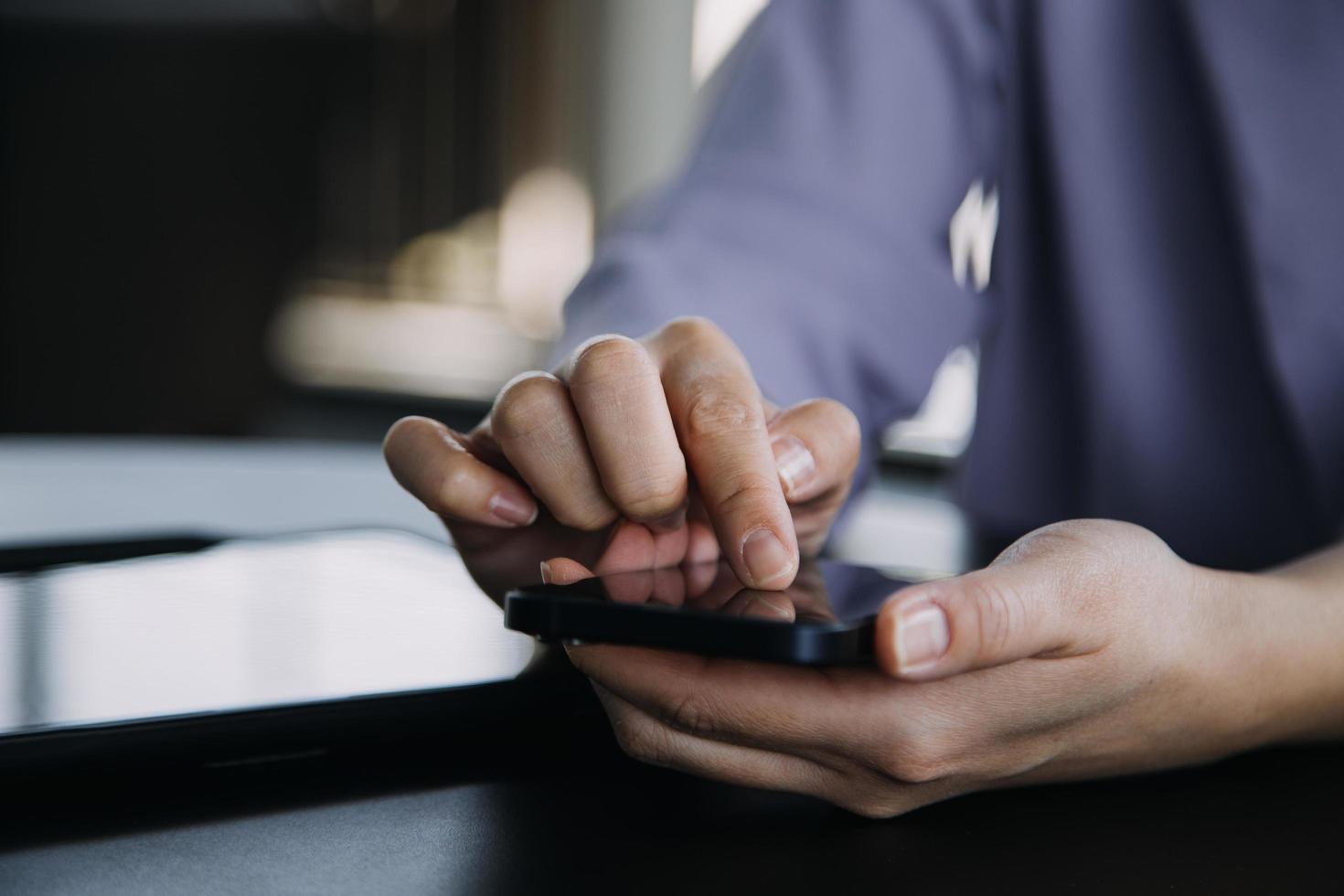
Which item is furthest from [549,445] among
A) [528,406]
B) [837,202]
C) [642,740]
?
[837,202]

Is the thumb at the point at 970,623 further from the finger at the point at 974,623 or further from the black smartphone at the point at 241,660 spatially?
the black smartphone at the point at 241,660

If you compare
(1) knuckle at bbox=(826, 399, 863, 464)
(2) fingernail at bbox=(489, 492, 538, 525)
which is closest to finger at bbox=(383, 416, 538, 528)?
(2) fingernail at bbox=(489, 492, 538, 525)

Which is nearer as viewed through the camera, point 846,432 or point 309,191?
point 846,432

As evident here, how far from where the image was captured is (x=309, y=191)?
266cm

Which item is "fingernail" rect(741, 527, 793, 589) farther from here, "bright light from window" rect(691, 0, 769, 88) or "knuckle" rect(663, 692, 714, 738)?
"bright light from window" rect(691, 0, 769, 88)

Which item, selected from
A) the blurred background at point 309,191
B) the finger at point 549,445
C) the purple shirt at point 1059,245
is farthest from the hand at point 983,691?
the blurred background at point 309,191

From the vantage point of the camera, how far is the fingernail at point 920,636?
0.24 metres

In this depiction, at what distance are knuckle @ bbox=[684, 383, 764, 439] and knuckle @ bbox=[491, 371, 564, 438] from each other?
4 centimetres

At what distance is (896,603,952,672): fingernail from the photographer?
0.78ft

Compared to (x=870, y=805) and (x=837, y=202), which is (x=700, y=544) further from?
(x=837, y=202)

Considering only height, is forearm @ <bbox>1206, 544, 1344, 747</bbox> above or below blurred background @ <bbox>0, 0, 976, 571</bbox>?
below

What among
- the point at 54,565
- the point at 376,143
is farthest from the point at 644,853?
the point at 376,143

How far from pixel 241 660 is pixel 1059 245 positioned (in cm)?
56

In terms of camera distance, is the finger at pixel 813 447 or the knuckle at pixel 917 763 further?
the finger at pixel 813 447
